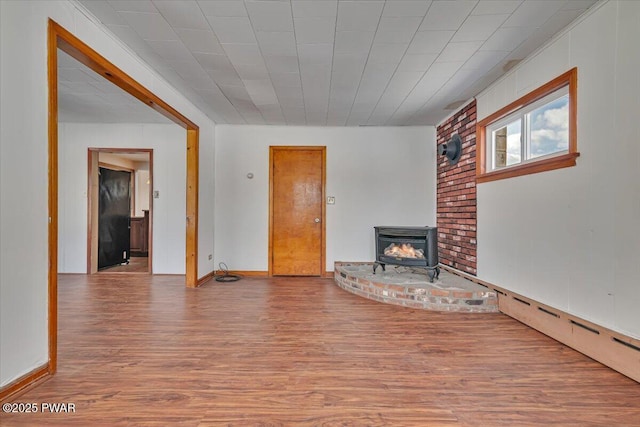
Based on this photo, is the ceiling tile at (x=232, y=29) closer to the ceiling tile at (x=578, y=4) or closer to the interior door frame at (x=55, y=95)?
the interior door frame at (x=55, y=95)

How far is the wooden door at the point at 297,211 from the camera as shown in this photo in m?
4.92

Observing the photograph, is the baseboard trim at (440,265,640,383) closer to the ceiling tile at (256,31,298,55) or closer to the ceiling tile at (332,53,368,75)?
the ceiling tile at (332,53,368,75)

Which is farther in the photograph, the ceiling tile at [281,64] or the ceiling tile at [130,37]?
the ceiling tile at [281,64]

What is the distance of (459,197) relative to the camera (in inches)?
162

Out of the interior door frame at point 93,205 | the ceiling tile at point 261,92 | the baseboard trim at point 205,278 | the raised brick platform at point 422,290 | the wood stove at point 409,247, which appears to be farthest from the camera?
the interior door frame at point 93,205

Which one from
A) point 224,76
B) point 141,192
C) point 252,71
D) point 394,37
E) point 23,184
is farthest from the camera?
point 141,192

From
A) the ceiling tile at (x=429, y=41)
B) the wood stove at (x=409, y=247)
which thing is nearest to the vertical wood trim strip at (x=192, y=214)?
the wood stove at (x=409, y=247)

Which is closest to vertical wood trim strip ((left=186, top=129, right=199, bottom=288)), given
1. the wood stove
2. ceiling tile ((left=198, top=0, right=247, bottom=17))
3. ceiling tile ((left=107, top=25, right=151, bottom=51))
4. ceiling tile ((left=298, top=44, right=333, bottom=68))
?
ceiling tile ((left=107, top=25, right=151, bottom=51))

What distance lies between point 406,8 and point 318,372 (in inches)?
101

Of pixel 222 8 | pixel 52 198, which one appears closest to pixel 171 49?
pixel 222 8

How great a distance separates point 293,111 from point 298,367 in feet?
11.0

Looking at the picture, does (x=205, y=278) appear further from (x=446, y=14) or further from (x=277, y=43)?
(x=446, y=14)

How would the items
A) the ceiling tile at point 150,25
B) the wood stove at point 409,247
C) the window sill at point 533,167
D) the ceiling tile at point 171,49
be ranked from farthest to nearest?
1. the wood stove at point 409,247
2. the ceiling tile at point 171,49
3. the window sill at point 533,167
4. the ceiling tile at point 150,25

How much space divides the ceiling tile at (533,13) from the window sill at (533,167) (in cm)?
103
